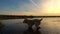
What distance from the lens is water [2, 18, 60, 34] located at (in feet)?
3.29

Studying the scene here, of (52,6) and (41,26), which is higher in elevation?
(52,6)

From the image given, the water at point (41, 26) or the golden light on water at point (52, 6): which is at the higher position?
the golden light on water at point (52, 6)

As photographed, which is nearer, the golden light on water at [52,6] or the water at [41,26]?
the water at [41,26]

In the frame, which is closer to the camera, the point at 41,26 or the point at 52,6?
the point at 41,26

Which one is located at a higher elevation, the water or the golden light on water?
the golden light on water

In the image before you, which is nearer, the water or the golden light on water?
the water

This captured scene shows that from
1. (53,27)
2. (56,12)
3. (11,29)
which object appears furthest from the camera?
(56,12)

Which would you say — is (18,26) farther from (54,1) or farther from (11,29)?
(54,1)

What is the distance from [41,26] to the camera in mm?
1106

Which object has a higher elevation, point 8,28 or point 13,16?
point 13,16

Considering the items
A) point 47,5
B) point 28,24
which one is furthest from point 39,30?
point 47,5

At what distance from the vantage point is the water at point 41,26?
1002 millimetres

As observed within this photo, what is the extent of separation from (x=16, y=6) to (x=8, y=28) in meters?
0.32

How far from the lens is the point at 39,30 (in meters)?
1.03
